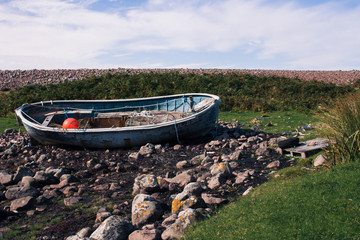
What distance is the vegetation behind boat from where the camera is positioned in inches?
839

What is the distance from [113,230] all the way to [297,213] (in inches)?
125

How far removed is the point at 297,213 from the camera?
512 centimetres

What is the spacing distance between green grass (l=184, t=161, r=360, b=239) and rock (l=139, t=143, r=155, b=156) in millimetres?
6427

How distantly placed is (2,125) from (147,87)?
1034 centimetres

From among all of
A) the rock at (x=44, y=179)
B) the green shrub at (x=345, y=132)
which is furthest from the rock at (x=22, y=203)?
the green shrub at (x=345, y=132)

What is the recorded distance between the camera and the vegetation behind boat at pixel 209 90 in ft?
69.9

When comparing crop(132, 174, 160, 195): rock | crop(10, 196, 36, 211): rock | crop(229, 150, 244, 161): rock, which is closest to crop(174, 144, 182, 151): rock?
crop(229, 150, 244, 161): rock

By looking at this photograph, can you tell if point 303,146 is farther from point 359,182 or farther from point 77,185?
point 77,185

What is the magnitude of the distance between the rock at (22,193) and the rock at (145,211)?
11.3ft

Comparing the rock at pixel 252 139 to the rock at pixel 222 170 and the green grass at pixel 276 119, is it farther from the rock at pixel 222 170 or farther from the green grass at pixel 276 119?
the rock at pixel 222 170

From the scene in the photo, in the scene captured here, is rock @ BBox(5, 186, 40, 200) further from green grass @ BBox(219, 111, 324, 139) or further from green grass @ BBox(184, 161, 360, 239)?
green grass @ BBox(219, 111, 324, 139)

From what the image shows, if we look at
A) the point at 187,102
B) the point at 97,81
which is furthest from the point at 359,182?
the point at 97,81

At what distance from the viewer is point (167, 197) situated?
771 centimetres

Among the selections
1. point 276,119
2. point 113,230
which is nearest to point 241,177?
point 113,230
